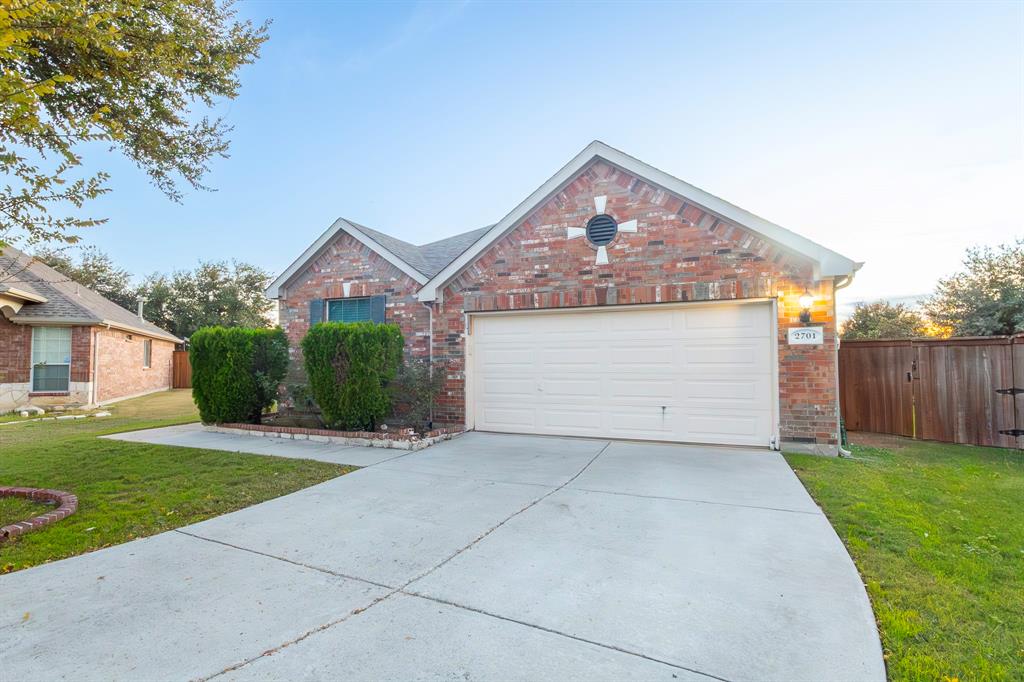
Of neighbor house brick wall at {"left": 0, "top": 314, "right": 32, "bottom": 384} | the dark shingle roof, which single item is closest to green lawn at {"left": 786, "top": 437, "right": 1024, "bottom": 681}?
the dark shingle roof

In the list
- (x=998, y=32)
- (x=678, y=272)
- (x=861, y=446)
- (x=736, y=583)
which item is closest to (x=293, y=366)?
(x=678, y=272)

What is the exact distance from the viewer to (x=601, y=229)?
26.6 feet

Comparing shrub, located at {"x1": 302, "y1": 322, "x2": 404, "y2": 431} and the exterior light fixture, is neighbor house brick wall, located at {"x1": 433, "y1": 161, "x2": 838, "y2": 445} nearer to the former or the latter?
the exterior light fixture

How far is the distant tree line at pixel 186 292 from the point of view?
29.1m

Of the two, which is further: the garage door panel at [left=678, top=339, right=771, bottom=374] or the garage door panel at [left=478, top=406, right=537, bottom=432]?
the garage door panel at [left=478, top=406, right=537, bottom=432]

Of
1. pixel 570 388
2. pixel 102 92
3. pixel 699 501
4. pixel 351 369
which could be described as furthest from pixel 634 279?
pixel 102 92

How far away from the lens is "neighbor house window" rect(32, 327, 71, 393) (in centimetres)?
1456

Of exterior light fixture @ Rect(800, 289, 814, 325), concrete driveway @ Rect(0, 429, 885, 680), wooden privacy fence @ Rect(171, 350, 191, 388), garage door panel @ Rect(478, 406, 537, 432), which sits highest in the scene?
exterior light fixture @ Rect(800, 289, 814, 325)

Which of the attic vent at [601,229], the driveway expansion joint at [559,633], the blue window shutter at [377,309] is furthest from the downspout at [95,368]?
the driveway expansion joint at [559,633]

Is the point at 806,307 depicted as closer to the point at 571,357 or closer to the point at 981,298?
the point at 571,357

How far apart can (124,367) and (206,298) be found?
1443 centimetres

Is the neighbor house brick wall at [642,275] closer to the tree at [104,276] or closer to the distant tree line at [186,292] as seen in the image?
the distant tree line at [186,292]

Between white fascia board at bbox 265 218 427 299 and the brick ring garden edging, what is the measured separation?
641 cm

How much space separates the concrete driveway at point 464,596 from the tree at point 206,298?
30.3 meters
